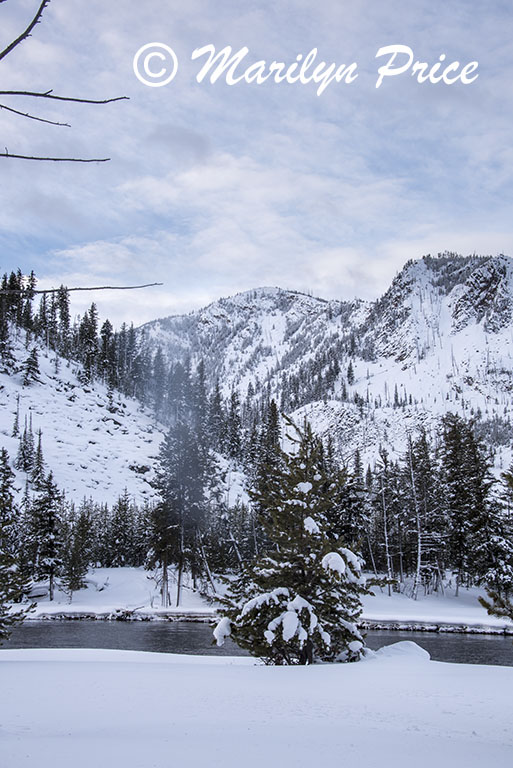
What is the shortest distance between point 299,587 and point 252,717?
6.95m

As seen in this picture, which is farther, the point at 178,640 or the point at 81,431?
the point at 81,431

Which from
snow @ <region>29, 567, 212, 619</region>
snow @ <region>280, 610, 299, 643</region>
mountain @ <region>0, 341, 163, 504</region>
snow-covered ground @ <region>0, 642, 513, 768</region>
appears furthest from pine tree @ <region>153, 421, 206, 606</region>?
mountain @ <region>0, 341, 163, 504</region>

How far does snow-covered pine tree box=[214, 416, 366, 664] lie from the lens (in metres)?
12.1

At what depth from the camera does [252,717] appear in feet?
20.9

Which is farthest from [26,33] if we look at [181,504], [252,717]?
[181,504]

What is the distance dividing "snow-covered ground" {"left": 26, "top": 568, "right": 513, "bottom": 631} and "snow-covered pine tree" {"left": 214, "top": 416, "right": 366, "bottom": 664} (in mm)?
23456

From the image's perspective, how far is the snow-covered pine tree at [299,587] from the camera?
12.1 m

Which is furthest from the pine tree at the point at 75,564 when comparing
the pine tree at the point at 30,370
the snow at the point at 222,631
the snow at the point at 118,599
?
the pine tree at the point at 30,370

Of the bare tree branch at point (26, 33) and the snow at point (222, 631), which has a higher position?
the bare tree branch at point (26, 33)

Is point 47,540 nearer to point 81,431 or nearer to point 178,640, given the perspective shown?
point 178,640

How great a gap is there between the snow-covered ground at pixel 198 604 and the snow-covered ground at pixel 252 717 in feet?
89.2

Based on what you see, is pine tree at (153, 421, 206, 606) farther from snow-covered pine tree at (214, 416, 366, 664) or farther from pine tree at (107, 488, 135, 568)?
pine tree at (107, 488, 135, 568)

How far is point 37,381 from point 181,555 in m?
67.9

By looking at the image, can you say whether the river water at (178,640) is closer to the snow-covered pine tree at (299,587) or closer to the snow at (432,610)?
the snow at (432,610)
